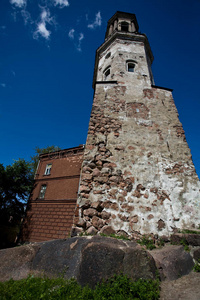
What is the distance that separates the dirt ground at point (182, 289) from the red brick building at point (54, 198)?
1083 cm

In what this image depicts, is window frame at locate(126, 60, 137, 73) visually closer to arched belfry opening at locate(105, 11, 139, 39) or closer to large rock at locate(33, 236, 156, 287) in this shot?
arched belfry opening at locate(105, 11, 139, 39)

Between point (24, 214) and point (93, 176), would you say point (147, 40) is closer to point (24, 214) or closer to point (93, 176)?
point (93, 176)

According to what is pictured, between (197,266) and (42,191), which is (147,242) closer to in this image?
(197,266)

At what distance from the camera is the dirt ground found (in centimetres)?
238

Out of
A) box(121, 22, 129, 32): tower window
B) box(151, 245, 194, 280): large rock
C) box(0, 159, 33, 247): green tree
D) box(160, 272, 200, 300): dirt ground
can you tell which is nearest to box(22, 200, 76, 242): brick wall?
box(0, 159, 33, 247): green tree

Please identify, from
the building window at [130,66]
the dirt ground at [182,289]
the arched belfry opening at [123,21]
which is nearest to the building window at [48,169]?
the building window at [130,66]

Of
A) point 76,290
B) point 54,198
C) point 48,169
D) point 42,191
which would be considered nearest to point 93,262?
point 76,290

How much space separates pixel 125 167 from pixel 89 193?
4.86 ft

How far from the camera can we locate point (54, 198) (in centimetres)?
1507

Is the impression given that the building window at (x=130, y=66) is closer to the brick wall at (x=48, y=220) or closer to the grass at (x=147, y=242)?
the grass at (x=147, y=242)

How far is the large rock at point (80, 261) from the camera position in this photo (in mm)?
2572

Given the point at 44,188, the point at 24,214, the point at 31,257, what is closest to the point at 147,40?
the point at 31,257

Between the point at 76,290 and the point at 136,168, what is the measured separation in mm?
3562

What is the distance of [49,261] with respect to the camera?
292cm
